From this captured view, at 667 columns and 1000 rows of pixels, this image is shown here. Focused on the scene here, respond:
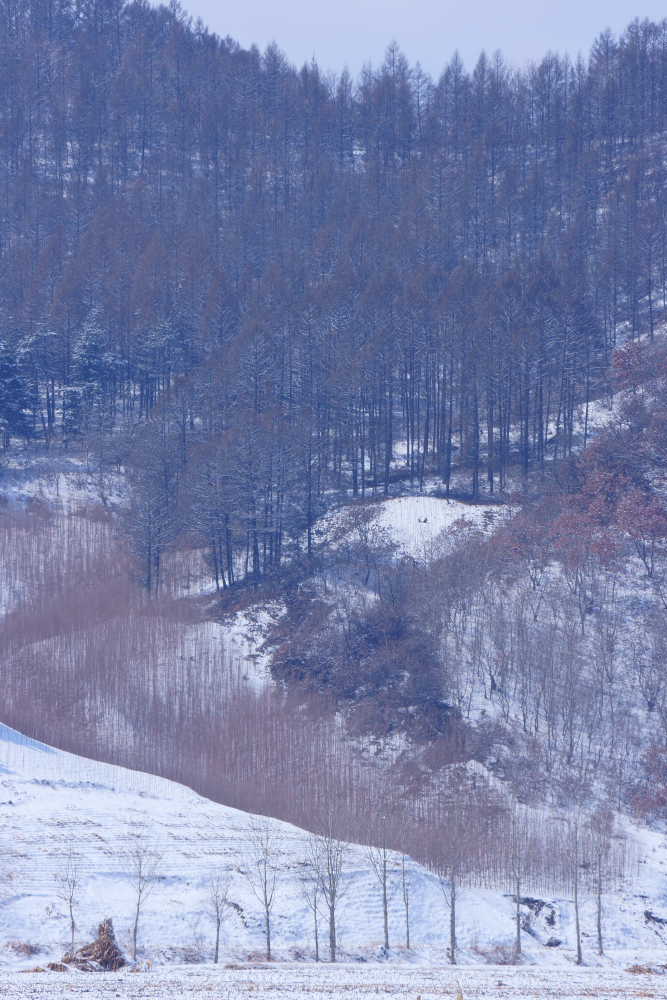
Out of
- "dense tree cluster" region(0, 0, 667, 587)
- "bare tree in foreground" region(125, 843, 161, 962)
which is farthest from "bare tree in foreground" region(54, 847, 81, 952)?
"dense tree cluster" region(0, 0, 667, 587)

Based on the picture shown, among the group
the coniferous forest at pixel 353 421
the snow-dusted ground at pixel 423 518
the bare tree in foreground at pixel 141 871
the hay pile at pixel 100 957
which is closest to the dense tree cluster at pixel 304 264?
the coniferous forest at pixel 353 421

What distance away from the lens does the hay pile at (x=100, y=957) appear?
79.6ft

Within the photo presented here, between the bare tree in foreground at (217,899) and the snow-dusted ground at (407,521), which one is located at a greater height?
the snow-dusted ground at (407,521)

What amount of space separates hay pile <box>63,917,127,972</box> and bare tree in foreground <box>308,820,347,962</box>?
5.15 metres

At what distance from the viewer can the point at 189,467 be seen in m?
58.1

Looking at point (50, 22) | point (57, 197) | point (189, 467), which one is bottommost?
point (189, 467)

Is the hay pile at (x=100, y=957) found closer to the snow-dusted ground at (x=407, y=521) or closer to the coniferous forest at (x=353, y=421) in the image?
the coniferous forest at (x=353, y=421)

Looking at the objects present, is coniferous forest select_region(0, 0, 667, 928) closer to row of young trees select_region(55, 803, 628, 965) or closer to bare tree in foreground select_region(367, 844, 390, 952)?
row of young trees select_region(55, 803, 628, 965)

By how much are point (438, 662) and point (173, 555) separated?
1786 centimetres

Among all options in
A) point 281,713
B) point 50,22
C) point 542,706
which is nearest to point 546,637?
point 542,706

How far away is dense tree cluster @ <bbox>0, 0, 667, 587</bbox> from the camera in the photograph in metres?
59.0

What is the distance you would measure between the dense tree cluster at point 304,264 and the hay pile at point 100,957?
28317mm

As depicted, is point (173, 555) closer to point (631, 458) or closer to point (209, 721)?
point (209, 721)

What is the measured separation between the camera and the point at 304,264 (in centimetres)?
7888
